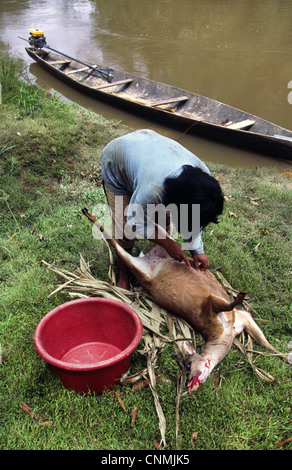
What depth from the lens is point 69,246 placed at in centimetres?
343

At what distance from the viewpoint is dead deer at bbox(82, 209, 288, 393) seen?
2.30 metres

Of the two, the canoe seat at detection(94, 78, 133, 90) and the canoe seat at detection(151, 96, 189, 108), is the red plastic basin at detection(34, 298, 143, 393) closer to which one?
the canoe seat at detection(151, 96, 189, 108)

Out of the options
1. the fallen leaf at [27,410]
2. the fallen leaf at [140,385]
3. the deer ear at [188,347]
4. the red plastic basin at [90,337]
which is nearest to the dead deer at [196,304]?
the deer ear at [188,347]

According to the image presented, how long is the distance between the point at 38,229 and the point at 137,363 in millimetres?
1879

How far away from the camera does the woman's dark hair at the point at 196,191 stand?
Answer: 74.9 inches

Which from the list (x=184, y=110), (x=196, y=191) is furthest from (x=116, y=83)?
(x=196, y=191)

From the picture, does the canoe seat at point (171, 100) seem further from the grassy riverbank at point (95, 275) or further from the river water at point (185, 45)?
the grassy riverbank at point (95, 275)

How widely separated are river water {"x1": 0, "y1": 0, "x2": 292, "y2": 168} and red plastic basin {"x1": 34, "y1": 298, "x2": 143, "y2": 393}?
14.3 ft

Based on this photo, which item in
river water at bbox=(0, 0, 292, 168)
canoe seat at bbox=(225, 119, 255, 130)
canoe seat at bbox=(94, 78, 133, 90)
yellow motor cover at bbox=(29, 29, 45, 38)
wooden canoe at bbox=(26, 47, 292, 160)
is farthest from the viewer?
yellow motor cover at bbox=(29, 29, 45, 38)

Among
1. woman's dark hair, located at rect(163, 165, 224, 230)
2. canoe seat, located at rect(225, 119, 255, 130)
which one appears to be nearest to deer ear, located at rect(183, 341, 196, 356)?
woman's dark hair, located at rect(163, 165, 224, 230)

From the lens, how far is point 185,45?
37.6ft

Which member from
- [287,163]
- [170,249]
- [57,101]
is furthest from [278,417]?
[57,101]

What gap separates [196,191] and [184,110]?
5.75 m

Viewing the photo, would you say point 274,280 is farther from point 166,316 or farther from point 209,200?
point 209,200
